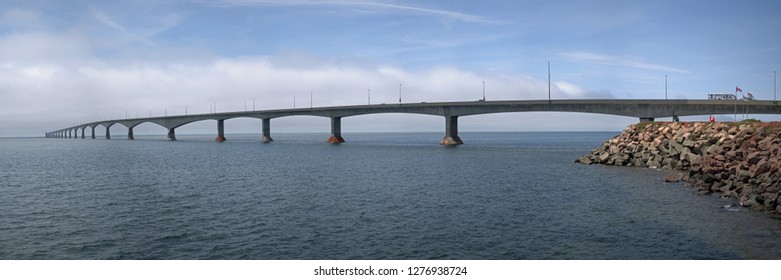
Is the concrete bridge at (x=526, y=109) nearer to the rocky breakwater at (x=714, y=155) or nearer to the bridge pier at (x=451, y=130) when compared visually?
the bridge pier at (x=451, y=130)

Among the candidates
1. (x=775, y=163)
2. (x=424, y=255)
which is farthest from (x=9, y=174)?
(x=775, y=163)

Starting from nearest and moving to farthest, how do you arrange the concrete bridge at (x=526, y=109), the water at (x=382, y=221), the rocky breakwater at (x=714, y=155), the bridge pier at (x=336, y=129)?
the water at (x=382, y=221), the rocky breakwater at (x=714, y=155), the concrete bridge at (x=526, y=109), the bridge pier at (x=336, y=129)

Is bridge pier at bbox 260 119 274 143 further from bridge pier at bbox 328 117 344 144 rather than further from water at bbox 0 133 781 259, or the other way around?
water at bbox 0 133 781 259

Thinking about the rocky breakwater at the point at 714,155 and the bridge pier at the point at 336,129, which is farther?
the bridge pier at the point at 336,129

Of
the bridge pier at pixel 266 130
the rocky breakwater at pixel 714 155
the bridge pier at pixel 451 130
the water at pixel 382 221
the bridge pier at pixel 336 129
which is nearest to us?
the water at pixel 382 221

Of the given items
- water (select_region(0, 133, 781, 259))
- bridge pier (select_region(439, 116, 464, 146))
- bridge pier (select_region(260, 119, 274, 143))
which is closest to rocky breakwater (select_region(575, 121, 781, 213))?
water (select_region(0, 133, 781, 259))

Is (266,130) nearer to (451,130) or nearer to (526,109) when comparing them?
(451,130)

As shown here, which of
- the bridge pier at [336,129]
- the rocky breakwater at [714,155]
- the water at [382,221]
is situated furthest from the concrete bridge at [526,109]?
the water at [382,221]

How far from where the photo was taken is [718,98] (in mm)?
69125

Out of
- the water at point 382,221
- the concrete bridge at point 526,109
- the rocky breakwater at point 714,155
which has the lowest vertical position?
the water at point 382,221

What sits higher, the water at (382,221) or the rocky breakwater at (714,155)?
the rocky breakwater at (714,155)

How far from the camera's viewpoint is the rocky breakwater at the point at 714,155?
26.2 meters

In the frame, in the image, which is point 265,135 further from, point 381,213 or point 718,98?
point 381,213

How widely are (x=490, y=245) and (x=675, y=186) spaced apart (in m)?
20.9
